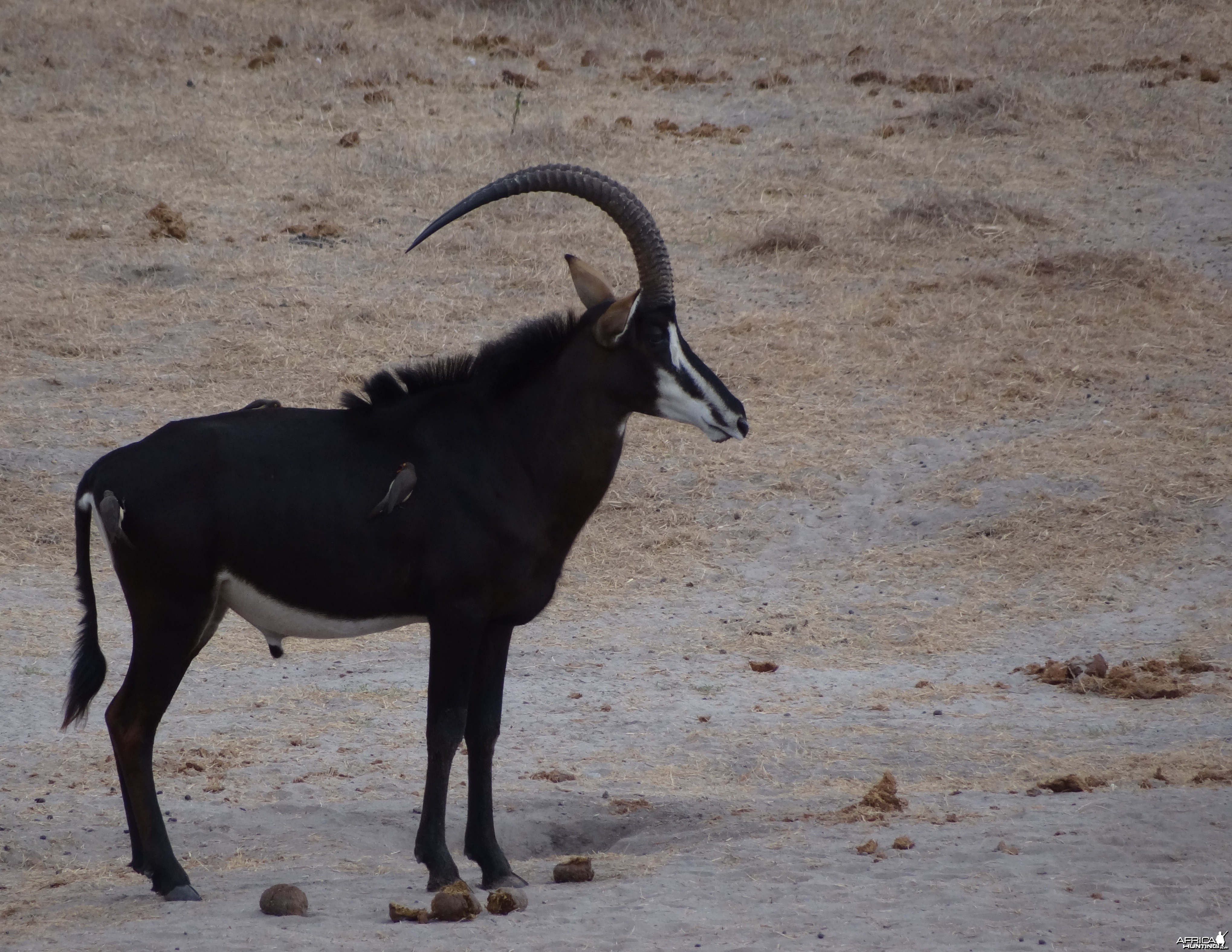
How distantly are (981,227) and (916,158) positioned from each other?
83.6 inches

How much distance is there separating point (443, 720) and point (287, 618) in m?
0.70

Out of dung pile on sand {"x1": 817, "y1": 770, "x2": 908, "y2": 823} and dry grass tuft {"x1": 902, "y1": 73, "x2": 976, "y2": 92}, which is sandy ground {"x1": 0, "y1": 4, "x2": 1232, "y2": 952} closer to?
dung pile on sand {"x1": 817, "y1": 770, "x2": 908, "y2": 823}

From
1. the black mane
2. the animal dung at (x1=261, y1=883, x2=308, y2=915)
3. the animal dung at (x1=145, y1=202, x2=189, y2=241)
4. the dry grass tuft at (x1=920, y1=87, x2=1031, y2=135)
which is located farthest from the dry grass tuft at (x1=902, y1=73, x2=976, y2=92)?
the animal dung at (x1=261, y1=883, x2=308, y2=915)

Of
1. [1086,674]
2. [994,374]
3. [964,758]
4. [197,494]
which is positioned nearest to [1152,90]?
[994,374]

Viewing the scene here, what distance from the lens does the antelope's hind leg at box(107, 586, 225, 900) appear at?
5266 mm

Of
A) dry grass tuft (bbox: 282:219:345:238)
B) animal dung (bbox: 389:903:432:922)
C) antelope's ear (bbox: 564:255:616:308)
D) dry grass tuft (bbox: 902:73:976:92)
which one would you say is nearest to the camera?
animal dung (bbox: 389:903:432:922)

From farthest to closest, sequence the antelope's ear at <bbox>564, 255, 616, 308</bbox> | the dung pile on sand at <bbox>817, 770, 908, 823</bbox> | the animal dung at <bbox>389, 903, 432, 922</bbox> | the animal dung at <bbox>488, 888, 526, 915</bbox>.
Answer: the dung pile on sand at <bbox>817, 770, 908, 823</bbox> < the antelope's ear at <bbox>564, 255, 616, 308</bbox> < the animal dung at <bbox>488, 888, 526, 915</bbox> < the animal dung at <bbox>389, 903, 432, 922</bbox>

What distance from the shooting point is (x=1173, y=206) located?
16.0 m

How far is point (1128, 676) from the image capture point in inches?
315

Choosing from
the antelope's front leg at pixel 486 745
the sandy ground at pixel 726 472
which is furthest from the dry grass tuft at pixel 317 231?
the antelope's front leg at pixel 486 745

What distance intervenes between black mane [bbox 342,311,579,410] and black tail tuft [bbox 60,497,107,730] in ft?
3.87

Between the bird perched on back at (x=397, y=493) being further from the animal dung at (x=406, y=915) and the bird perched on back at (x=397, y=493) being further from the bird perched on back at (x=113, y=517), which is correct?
the animal dung at (x=406, y=915)

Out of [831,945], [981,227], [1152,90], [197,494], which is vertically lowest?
[831,945]

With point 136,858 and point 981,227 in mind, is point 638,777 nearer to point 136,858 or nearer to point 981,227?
point 136,858
